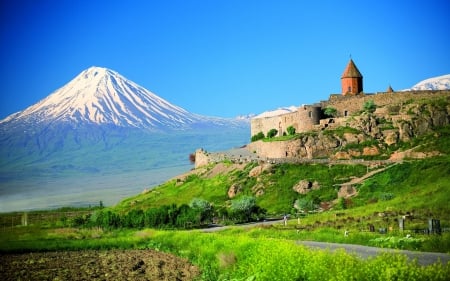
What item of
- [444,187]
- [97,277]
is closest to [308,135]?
[444,187]

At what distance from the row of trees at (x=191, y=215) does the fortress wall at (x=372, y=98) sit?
974 inches

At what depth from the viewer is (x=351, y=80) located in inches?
3012

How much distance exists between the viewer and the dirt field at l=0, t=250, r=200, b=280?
25612mm

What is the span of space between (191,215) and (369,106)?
2866 cm

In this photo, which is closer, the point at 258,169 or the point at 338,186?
the point at 338,186

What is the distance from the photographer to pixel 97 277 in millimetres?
25438

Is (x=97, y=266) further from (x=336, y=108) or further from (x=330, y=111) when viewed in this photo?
(x=336, y=108)

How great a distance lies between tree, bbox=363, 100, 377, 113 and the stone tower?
348 inches

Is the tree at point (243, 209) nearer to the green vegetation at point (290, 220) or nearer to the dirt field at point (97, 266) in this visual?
the green vegetation at point (290, 220)

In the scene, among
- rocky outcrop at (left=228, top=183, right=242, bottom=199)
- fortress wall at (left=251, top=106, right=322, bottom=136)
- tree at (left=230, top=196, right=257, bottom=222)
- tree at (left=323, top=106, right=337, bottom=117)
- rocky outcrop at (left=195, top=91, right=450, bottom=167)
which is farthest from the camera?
tree at (left=323, top=106, right=337, bottom=117)

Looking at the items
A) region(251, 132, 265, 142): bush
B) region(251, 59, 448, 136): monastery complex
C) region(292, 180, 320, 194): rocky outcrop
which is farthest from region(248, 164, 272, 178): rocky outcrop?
region(251, 132, 265, 142): bush

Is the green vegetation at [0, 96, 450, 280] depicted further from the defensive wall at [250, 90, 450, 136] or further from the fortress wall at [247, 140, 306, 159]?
the defensive wall at [250, 90, 450, 136]

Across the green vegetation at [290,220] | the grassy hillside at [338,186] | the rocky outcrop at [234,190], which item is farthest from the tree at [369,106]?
the rocky outcrop at [234,190]

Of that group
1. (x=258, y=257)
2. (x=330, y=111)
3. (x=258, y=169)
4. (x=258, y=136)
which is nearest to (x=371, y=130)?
(x=330, y=111)
